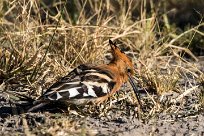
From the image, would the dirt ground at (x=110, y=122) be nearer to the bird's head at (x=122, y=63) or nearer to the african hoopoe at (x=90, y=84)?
the african hoopoe at (x=90, y=84)

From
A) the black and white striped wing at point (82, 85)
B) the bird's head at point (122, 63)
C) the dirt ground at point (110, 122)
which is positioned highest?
the bird's head at point (122, 63)

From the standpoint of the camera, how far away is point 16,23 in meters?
6.89

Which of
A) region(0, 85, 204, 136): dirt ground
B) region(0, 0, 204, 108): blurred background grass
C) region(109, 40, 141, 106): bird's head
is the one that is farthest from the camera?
region(0, 0, 204, 108): blurred background grass

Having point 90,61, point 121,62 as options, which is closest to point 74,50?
point 90,61

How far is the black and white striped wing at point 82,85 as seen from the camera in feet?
17.5

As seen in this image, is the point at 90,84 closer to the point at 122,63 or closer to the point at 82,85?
the point at 82,85

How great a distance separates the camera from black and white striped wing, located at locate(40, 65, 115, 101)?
5.34 metres

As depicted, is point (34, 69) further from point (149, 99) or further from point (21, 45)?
point (149, 99)

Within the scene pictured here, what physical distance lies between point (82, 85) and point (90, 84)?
0.08 metres

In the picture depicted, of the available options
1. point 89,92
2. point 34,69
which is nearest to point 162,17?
point 34,69

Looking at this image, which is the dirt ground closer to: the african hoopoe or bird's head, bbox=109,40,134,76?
the african hoopoe

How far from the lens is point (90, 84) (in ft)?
18.0

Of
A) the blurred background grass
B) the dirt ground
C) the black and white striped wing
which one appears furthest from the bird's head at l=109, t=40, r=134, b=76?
the blurred background grass

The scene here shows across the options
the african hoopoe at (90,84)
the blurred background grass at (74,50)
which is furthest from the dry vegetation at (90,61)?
the african hoopoe at (90,84)
